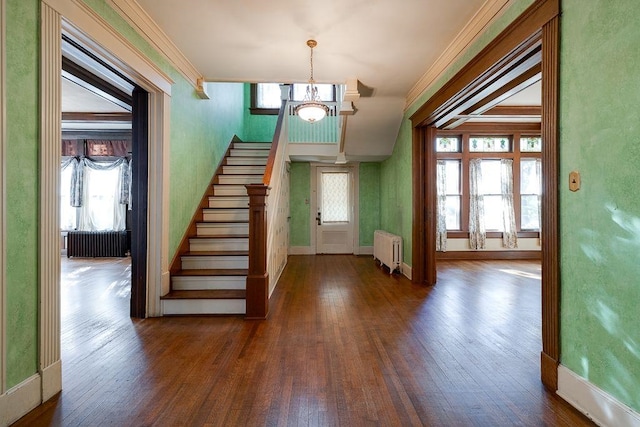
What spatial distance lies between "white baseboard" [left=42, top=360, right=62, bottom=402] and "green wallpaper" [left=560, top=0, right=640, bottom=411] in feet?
10.3

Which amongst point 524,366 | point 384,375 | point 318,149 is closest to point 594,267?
point 524,366

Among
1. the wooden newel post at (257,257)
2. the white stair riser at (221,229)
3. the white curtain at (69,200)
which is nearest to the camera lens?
the wooden newel post at (257,257)

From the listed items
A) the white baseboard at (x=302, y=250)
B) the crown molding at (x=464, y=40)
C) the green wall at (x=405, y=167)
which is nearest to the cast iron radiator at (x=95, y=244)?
the white baseboard at (x=302, y=250)

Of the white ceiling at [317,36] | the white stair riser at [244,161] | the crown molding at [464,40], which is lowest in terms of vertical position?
the white stair riser at [244,161]

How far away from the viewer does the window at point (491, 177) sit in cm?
725

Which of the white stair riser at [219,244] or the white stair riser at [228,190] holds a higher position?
the white stair riser at [228,190]

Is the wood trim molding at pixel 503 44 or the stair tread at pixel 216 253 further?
the stair tread at pixel 216 253

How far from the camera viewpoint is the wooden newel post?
3281mm

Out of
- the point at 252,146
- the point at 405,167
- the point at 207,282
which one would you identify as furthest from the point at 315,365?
the point at 252,146

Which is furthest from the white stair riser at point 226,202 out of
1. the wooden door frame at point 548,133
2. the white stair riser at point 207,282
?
the wooden door frame at point 548,133

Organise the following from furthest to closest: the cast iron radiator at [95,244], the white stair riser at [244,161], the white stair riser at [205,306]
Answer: the cast iron radiator at [95,244]
the white stair riser at [244,161]
the white stair riser at [205,306]

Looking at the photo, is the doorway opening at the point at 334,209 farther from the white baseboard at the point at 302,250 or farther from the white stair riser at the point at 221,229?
the white stair riser at the point at 221,229

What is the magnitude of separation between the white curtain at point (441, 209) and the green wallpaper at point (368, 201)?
1426mm

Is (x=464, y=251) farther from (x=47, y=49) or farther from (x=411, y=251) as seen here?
(x=47, y=49)
